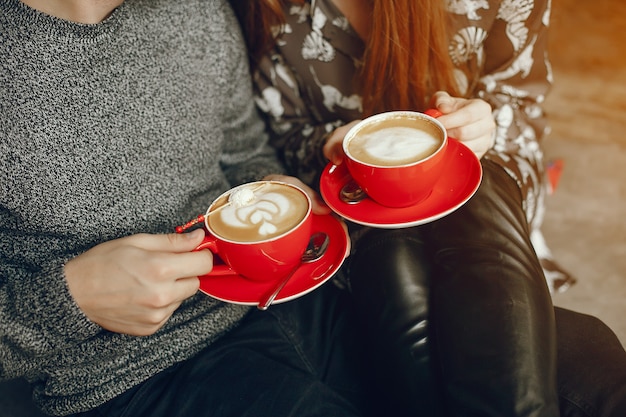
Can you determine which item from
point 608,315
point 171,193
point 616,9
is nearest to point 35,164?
point 171,193

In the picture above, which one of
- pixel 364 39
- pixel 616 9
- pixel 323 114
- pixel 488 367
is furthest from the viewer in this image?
pixel 616 9

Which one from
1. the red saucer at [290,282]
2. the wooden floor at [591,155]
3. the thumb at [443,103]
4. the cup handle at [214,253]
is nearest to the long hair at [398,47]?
the thumb at [443,103]

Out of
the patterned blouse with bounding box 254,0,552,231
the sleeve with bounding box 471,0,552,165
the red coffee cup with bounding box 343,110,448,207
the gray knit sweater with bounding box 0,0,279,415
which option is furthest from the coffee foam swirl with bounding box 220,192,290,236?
the sleeve with bounding box 471,0,552,165

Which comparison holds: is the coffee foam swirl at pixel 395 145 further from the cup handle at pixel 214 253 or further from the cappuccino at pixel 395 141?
Result: the cup handle at pixel 214 253

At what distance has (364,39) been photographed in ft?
3.67

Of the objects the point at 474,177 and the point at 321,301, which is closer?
the point at 474,177

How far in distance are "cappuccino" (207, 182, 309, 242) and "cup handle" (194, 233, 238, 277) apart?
0.01m

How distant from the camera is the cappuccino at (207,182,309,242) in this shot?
0.77 metres

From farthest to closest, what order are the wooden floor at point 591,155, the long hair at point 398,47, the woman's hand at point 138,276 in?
the wooden floor at point 591,155, the long hair at point 398,47, the woman's hand at point 138,276

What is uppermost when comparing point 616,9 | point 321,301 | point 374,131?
point 374,131

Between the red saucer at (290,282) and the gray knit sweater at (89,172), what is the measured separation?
5.7 inches

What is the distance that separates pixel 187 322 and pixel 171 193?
0.21 meters

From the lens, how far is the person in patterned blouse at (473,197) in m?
0.79

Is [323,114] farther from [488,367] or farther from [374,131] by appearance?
[488,367]
